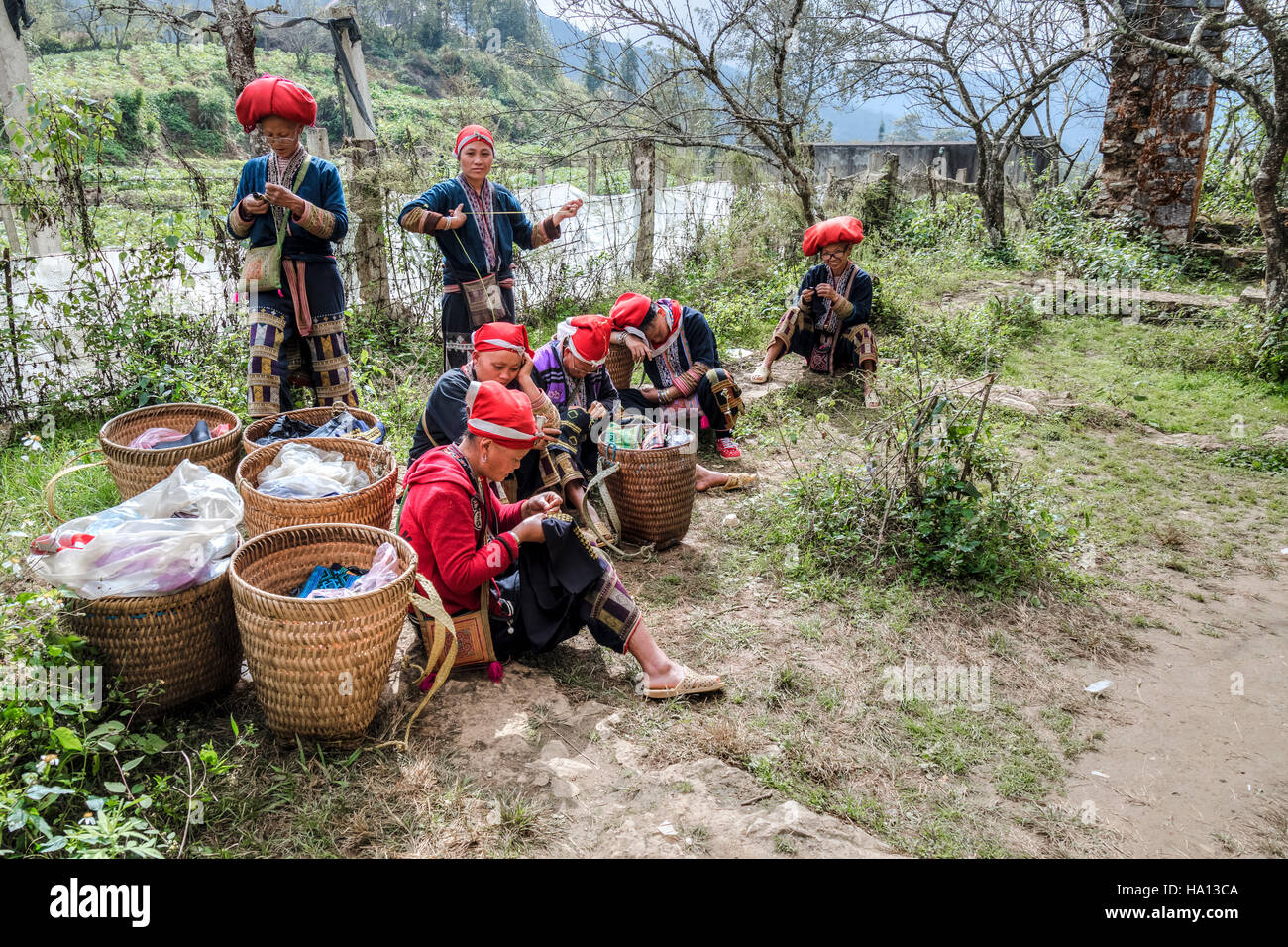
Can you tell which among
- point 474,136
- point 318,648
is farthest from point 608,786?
point 474,136

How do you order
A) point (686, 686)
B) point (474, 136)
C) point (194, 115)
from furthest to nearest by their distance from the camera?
point (194, 115), point (474, 136), point (686, 686)

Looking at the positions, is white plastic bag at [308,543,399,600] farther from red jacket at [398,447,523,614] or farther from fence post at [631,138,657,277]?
fence post at [631,138,657,277]

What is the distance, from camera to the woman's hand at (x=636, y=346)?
16.3ft

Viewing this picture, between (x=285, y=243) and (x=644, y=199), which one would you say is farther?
(x=644, y=199)

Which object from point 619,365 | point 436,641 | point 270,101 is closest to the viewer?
point 436,641

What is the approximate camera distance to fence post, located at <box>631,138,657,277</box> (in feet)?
28.7

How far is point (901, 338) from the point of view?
693 centimetres

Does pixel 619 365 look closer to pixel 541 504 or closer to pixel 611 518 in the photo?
pixel 611 518

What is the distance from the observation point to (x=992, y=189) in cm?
Result: 1007

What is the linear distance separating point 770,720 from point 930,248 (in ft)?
29.0

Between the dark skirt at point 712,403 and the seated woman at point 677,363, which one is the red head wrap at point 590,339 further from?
the dark skirt at point 712,403

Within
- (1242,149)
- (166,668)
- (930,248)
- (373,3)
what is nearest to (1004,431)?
(166,668)

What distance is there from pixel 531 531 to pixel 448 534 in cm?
30
